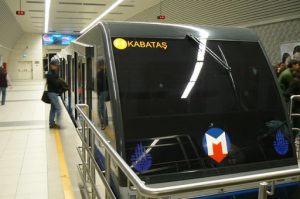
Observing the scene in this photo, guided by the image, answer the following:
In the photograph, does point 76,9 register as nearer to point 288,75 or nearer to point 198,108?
point 288,75

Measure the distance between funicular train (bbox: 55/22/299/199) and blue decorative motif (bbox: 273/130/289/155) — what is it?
10mm

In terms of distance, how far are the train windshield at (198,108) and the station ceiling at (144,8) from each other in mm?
7637

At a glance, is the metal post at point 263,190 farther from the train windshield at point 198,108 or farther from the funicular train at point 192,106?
the train windshield at point 198,108

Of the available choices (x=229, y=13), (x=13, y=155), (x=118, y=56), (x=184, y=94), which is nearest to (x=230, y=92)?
(x=184, y=94)

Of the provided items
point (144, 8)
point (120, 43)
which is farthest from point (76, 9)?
point (120, 43)

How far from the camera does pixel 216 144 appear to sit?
3275 mm

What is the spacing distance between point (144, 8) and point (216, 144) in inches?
769

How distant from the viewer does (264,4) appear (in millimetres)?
11641

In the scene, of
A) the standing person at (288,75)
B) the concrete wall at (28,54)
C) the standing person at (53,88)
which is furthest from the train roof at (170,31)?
the concrete wall at (28,54)

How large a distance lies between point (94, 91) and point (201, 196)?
200 centimetres

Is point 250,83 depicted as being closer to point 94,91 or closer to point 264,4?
point 94,91

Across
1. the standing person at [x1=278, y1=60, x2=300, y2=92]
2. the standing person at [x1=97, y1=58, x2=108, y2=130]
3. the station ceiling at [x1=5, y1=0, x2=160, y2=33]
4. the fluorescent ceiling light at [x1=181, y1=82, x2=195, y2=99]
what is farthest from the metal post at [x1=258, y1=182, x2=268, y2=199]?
the station ceiling at [x1=5, y1=0, x2=160, y2=33]

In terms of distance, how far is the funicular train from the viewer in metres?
3.12

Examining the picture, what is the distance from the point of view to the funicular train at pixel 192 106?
3123mm
